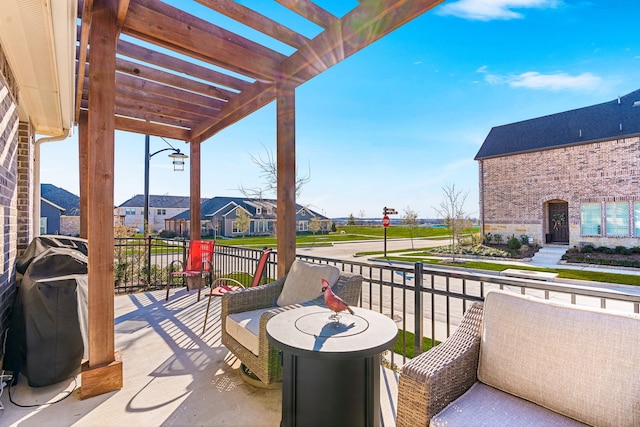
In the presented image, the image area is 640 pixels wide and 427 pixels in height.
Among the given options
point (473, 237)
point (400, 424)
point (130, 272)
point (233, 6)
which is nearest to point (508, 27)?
point (233, 6)

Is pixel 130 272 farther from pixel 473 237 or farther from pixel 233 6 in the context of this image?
pixel 473 237

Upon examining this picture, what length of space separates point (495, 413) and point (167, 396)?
210 centimetres

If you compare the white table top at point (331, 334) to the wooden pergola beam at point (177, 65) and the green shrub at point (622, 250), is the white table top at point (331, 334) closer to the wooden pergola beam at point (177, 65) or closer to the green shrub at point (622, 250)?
the wooden pergola beam at point (177, 65)

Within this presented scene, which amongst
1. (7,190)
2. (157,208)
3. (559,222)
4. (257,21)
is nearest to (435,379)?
(257,21)

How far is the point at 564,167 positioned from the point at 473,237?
5.11m

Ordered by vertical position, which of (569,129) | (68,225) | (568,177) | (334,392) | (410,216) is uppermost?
(569,129)

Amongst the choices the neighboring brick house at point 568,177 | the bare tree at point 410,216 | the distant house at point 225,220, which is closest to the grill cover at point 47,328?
the neighboring brick house at point 568,177

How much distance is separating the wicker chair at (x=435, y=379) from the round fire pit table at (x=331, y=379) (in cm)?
18

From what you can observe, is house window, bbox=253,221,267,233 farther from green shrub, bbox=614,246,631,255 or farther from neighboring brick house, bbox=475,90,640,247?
green shrub, bbox=614,246,631,255

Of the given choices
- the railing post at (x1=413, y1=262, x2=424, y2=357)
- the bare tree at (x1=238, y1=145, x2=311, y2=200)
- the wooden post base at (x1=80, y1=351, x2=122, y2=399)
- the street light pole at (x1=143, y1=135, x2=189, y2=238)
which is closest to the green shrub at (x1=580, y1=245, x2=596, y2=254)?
the bare tree at (x1=238, y1=145, x2=311, y2=200)

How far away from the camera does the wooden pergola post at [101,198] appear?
83.3 inches

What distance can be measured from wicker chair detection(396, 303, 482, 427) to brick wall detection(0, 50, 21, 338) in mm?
2944

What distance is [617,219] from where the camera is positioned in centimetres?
1182

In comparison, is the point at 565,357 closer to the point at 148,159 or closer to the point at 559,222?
the point at 148,159
